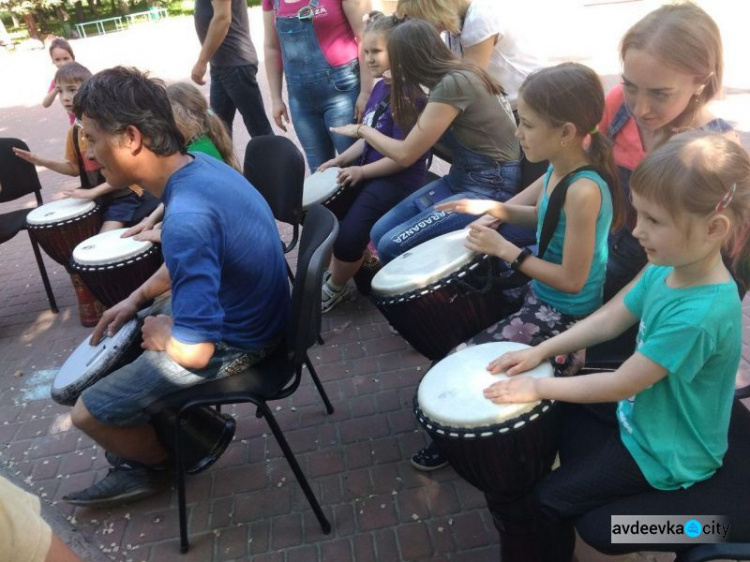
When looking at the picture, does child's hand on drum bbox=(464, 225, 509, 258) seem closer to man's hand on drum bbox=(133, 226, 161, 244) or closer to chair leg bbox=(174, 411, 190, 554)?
chair leg bbox=(174, 411, 190, 554)

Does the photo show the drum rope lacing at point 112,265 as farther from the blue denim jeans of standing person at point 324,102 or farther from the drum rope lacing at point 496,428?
the drum rope lacing at point 496,428

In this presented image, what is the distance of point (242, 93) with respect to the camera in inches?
174

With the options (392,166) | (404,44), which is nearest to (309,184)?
(392,166)

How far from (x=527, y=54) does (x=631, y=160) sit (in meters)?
1.55

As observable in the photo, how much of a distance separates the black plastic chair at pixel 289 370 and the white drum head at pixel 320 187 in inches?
39.6

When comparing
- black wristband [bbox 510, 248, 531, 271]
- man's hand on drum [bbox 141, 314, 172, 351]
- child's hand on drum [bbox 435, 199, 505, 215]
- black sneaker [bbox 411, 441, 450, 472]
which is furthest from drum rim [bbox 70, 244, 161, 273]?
black wristband [bbox 510, 248, 531, 271]

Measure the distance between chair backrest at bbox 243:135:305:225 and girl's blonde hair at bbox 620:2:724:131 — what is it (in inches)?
67.7

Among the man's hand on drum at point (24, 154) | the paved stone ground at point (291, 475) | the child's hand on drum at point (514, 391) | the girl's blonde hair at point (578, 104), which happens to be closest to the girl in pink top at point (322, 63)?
the paved stone ground at point (291, 475)

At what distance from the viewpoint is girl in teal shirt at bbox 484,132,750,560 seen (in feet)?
4.52

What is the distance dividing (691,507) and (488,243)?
1019 mm

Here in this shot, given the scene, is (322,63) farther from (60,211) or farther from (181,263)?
(181,263)

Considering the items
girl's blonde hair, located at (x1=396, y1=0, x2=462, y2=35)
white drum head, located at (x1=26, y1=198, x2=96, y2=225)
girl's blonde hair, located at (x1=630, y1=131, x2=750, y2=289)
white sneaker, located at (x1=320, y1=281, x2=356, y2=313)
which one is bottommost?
white sneaker, located at (x1=320, y1=281, x2=356, y2=313)

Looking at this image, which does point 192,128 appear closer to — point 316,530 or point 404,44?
point 404,44

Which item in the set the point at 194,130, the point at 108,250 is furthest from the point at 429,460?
the point at 194,130
